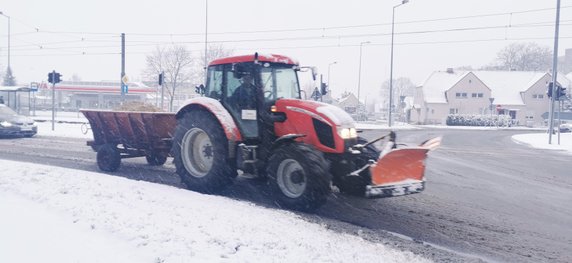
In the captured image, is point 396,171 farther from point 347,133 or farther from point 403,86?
point 403,86

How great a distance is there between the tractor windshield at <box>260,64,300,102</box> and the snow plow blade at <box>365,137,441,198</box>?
2.27 metres

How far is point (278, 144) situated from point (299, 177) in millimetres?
678

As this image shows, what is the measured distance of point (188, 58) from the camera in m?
51.9

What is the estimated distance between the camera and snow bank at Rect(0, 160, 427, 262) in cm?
457

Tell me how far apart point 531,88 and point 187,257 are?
7078 cm

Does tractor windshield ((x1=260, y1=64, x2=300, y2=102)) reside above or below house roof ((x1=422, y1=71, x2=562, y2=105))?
below

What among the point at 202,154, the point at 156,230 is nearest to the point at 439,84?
the point at 202,154

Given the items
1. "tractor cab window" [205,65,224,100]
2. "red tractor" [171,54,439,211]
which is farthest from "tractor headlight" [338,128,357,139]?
"tractor cab window" [205,65,224,100]

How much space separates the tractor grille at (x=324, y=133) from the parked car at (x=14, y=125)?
51.6ft

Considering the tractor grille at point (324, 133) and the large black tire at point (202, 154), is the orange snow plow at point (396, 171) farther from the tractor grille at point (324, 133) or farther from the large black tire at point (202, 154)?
the large black tire at point (202, 154)

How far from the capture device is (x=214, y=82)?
8.70m

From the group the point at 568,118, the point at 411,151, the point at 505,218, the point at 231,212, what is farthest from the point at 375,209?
the point at 568,118

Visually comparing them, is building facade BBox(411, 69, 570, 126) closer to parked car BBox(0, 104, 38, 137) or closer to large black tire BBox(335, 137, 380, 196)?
parked car BBox(0, 104, 38, 137)

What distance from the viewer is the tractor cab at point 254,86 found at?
7895 millimetres
